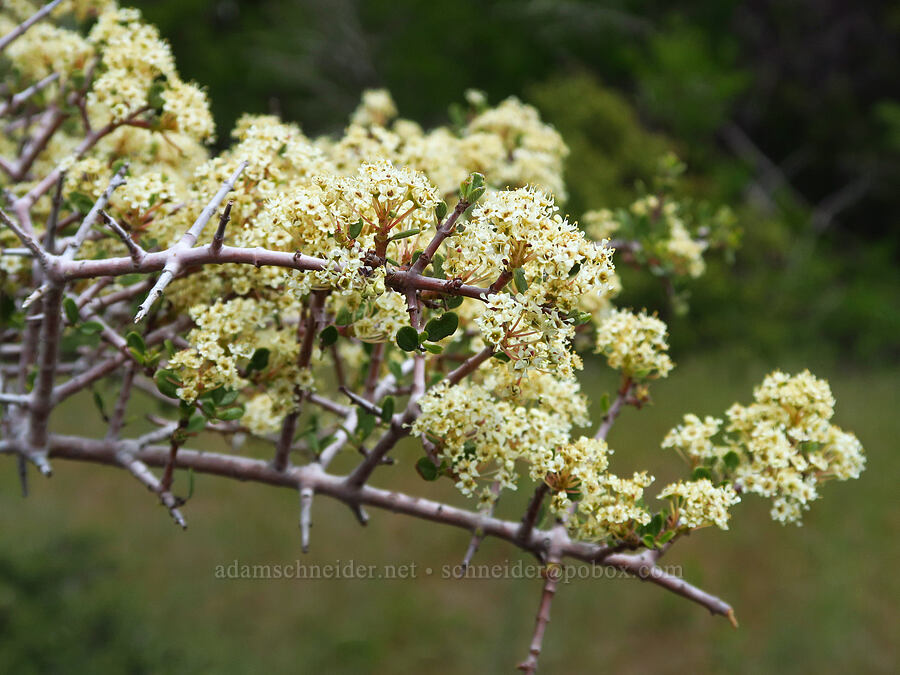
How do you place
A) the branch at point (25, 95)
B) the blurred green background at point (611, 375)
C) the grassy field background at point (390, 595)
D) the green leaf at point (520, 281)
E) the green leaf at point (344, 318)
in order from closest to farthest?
the green leaf at point (520, 281) → the green leaf at point (344, 318) → the branch at point (25, 95) → the grassy field background at point (390, 595) → the blurred green background at point (611, 375)

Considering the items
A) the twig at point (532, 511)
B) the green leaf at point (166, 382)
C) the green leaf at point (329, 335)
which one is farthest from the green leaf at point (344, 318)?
the twig at point (532, 511)

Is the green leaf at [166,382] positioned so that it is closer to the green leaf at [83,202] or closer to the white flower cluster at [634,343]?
the green leaf at [83,202]

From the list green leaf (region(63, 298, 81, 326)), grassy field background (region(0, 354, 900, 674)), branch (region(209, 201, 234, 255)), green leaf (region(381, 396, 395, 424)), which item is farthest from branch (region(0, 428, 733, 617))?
grassy field background (region(0, 354, 900, 674))

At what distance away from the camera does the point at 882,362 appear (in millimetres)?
8414

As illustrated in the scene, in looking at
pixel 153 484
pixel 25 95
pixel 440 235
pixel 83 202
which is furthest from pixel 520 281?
pixel 25 95

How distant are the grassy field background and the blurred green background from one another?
0.05 feet

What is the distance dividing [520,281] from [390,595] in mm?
4298

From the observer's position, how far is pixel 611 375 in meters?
7.11

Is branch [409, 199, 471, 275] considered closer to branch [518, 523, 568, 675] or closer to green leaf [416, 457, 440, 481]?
green leaf [416, 457, 440, 481]

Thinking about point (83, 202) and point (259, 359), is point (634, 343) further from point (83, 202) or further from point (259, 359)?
point (83, 202)

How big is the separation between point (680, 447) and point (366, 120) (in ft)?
4.25

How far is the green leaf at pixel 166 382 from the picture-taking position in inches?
47.1

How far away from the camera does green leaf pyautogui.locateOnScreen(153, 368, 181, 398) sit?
120 cm

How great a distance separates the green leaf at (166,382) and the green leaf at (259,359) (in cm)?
12
